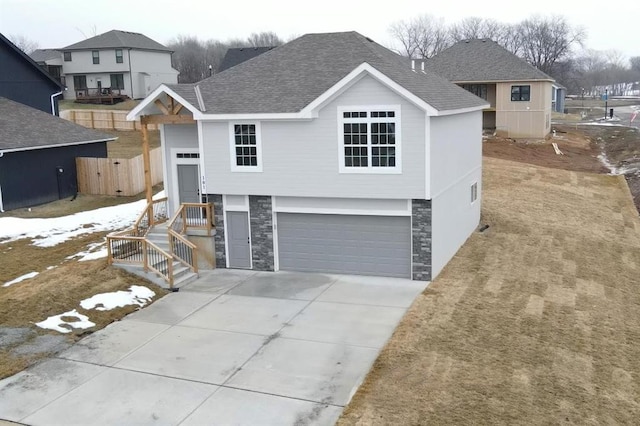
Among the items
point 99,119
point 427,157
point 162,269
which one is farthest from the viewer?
point 99,119

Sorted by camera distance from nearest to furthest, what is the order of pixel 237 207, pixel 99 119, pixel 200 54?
1. pixel 237 207
2. pixel 99 119
3. pixel 200 54

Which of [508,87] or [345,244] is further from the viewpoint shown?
[508,87]

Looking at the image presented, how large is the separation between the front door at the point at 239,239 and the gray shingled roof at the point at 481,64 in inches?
1323

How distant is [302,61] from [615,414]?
1468cm

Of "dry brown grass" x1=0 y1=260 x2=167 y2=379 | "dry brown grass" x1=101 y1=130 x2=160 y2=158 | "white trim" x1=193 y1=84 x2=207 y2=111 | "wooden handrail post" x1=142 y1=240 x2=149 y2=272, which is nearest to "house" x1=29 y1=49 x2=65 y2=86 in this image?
→ "dry brown grass" x1=101 y1=130 x2=160 y2=158

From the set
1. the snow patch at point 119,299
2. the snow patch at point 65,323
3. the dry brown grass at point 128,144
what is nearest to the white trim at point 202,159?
the snow patch at point 119,299

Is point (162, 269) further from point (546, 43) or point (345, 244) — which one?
point (546, 43)

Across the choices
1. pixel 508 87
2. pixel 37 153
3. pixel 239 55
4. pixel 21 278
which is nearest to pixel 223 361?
pixel 21 278

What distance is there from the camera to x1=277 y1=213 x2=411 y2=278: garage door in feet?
61.0

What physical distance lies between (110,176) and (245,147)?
12.5 m

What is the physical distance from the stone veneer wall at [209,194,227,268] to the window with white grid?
126 cm

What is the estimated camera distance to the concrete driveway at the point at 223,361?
1103 cm

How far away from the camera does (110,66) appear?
6675 cm

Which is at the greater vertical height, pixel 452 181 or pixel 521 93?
pixel 521 93
